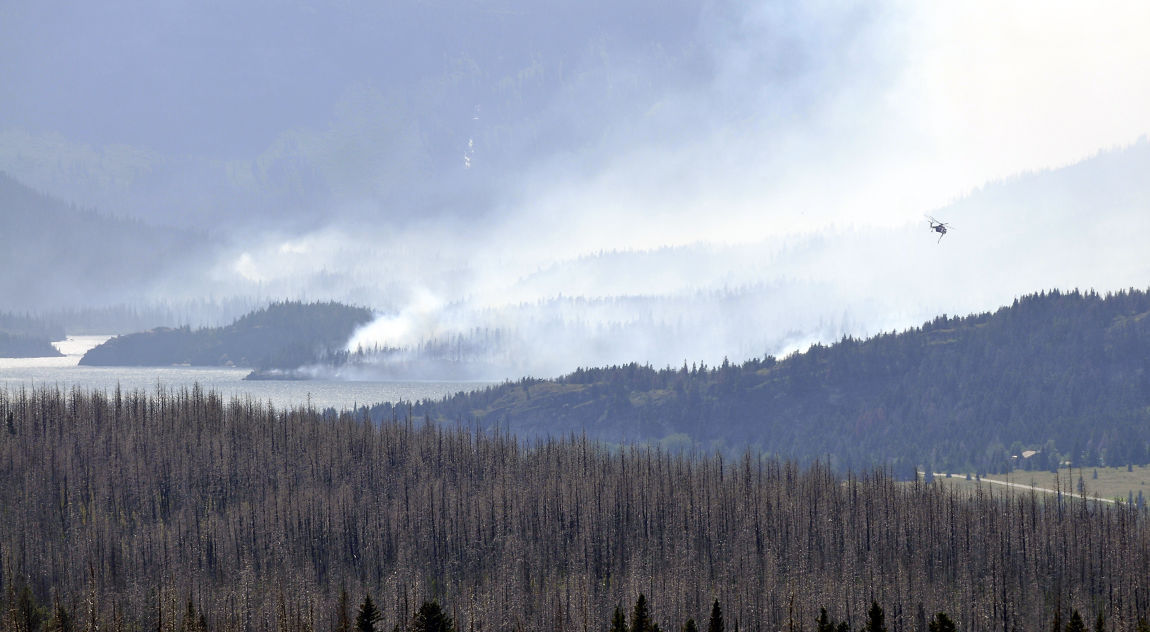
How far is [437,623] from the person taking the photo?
19088cm

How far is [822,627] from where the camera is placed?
180625 millimetres

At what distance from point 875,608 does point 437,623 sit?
6732 cm

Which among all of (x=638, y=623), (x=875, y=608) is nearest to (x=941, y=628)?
(x=875, y=608)

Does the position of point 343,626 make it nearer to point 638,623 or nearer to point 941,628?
point 638,623

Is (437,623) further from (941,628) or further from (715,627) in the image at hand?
(941,628)

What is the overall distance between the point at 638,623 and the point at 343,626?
48459 mm

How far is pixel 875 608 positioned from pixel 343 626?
82.2m

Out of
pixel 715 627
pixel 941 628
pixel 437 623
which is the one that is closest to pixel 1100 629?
pixel 941 628

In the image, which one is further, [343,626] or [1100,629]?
[343,626]

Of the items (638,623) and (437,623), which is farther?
(437,623)

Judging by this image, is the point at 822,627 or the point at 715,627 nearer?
the point at 715,627

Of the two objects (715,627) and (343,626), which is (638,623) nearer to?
(715,627)

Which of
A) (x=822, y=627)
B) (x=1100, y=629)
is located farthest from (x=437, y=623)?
(x=1100, y=629)

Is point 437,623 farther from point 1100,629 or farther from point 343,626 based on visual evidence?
point 1100,629
